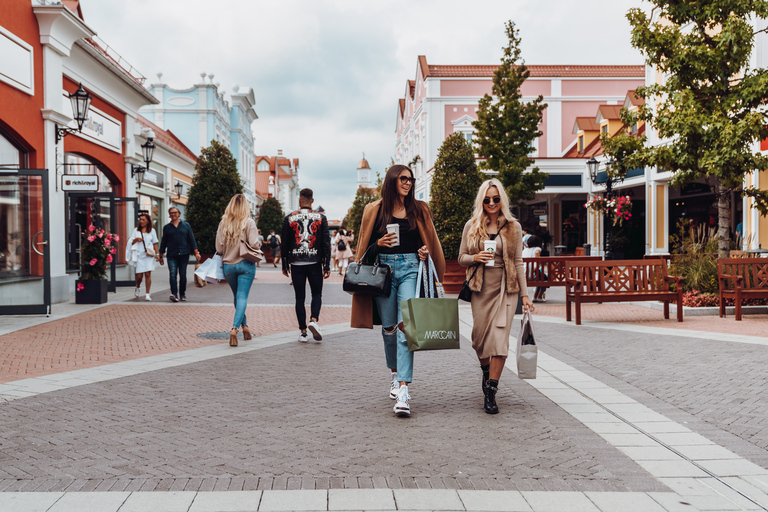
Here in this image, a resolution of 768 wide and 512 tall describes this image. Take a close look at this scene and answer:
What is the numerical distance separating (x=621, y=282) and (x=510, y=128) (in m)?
19.2

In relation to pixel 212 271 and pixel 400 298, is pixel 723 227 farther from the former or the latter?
pixel 400 298

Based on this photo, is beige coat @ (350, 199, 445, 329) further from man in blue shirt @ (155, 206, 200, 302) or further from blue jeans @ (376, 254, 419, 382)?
man in blue shirt @ (155, 206, 200, 302)

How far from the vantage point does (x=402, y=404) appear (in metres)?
5.04

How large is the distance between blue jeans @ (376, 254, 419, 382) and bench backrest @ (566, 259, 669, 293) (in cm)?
627

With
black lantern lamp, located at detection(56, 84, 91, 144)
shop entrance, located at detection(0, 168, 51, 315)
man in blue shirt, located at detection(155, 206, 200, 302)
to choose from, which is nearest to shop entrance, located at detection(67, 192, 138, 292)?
black lantern lamp, located at detection(56, 84, 91, 144)

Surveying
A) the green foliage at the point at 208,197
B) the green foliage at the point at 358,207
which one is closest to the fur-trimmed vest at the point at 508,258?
the green foliage at the point at 208,197

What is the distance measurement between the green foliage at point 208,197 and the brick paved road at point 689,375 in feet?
54.0

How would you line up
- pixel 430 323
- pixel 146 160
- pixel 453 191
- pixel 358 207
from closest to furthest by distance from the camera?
pixel 430 323 → pixel 453 191 → pixel 146 160 → pixel 358 207

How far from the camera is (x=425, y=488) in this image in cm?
356

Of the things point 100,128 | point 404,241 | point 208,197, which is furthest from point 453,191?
point 404,241

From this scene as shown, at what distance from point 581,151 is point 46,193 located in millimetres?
27311

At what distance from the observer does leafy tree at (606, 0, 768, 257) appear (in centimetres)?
1285

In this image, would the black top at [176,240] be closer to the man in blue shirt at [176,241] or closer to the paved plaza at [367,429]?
the man in blue shirt at [176,241]

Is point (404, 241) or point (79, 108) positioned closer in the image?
point (404, 241)
